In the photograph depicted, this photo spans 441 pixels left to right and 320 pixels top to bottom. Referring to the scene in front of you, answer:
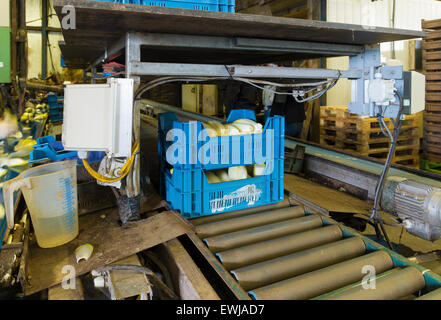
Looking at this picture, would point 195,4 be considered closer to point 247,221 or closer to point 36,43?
point 247,221

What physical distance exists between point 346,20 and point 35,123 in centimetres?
583

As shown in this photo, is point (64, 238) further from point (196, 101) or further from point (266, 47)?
point (196, 101)

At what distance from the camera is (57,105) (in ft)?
23.0

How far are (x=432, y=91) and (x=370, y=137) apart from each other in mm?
1088

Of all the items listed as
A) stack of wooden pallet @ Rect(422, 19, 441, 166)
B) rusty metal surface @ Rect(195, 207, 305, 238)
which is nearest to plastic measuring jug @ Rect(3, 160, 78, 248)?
rusty metal surface @ Rect(195, 207, 305, 238)

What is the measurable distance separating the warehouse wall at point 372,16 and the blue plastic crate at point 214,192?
4.93m

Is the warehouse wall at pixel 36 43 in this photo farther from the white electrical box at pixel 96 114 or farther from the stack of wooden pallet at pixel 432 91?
the white electrical box at pixel 96 114

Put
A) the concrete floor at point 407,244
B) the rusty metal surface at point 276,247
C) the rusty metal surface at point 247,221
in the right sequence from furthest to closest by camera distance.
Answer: the concrete floor at point 407,244
the rusty metal surface at point 247,221
the rusty metal surface at point 276,247

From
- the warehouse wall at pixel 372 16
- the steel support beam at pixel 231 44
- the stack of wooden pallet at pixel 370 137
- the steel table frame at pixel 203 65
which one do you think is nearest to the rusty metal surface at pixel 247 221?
the steel table frame at pixel 203 65

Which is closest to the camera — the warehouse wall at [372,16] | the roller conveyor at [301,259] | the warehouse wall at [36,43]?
the roller conveyor at [301,259]

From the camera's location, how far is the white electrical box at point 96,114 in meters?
1.66

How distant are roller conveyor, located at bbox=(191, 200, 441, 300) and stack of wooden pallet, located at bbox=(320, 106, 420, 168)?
363 cm

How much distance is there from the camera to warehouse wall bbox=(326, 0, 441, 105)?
6438 millimetres
